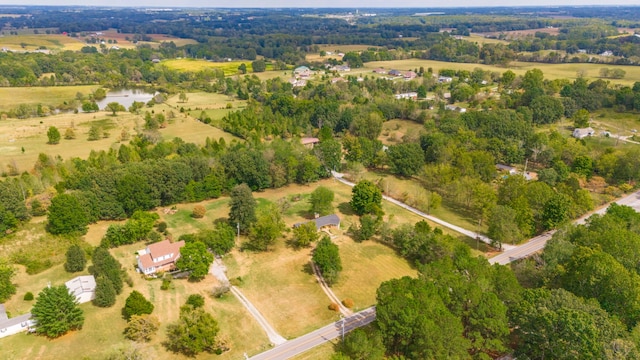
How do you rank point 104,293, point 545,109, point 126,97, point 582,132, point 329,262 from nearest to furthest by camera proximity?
point 104,293 → point 329,262 → point 582,132 → point 545,109 → point 126,97

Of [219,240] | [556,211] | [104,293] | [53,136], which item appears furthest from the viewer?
[53,136]

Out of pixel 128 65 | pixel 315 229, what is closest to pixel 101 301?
pixel 315 229

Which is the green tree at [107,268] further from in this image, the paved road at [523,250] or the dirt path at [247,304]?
the paved road at [523,250]

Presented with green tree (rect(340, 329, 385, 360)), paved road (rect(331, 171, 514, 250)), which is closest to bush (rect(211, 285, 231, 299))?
green tree (rect(340, 329, 385, 360))

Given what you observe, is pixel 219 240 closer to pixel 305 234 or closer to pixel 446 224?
pixel 305 234

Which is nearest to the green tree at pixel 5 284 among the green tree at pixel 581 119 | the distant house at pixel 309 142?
the distant house at pixel 309 142

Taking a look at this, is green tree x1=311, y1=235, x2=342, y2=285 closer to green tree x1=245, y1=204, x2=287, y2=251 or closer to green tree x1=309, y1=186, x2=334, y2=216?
green tree x1=245, y1=204, x2=287, y2=251

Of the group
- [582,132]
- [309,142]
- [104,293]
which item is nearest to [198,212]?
[104,293]
